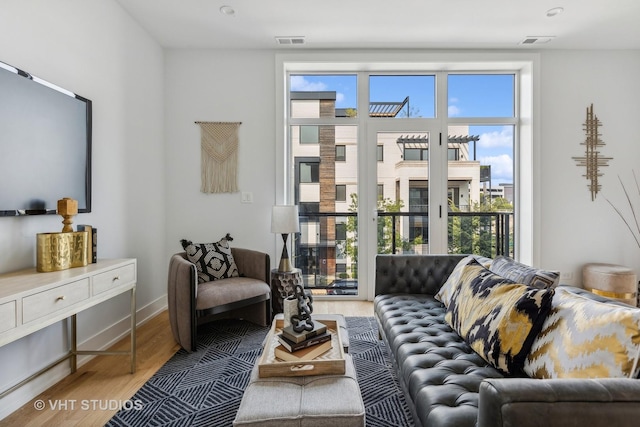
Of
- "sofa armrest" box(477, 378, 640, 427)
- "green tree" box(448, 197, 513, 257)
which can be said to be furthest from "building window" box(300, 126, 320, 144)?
"sofa armrest" box(477, 378, 640, 427)

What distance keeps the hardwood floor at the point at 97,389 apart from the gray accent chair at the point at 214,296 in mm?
242

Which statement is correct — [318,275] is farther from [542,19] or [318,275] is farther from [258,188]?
[542,19]

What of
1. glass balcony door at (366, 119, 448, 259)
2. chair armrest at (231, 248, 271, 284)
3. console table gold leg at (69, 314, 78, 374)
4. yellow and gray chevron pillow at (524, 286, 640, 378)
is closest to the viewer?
yellow and gray chevron pillow at (524, 286, 640, 378)

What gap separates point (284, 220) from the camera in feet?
10.0

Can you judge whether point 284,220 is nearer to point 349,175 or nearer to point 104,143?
point 349,175

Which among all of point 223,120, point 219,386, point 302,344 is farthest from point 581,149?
point 219,386

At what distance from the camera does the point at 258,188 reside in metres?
3.51

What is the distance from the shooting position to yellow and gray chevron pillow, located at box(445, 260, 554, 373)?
1.24 meters

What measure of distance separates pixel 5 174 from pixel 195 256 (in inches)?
55.7

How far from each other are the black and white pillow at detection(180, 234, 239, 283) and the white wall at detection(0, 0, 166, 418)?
561 millimetres

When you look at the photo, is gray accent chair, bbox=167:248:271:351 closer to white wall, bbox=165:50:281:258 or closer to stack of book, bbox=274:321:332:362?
white wall, bbox=165:50:281:258

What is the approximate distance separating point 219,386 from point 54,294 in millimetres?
1017

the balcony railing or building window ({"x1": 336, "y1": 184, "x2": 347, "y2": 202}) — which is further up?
building window ({"x1": 336, "y1": 184, "x2": 347, "y2": 202})

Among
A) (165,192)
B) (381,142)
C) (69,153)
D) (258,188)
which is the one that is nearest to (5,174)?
(69,153)
